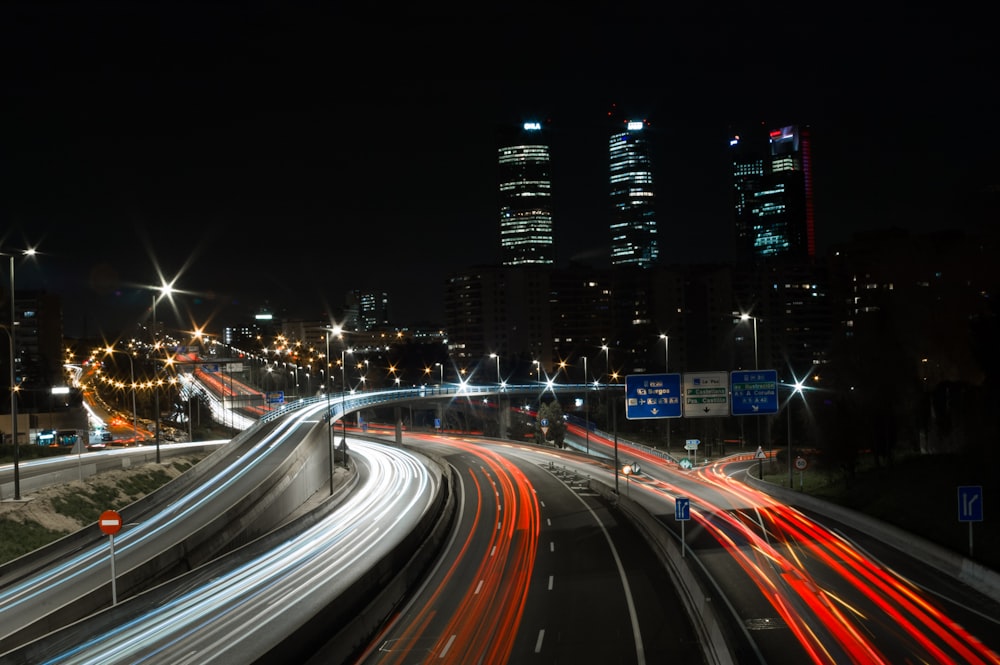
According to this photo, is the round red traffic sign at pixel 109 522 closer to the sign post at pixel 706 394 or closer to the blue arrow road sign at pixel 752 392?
the sign post at pixel 706 394

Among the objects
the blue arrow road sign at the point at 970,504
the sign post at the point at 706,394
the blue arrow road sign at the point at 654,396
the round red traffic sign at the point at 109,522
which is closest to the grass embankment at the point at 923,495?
the blue arrow road sign at the point at 970,504

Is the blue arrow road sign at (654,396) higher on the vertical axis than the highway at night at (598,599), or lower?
higher

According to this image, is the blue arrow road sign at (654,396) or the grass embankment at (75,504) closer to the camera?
the grass embankment at (75,504)

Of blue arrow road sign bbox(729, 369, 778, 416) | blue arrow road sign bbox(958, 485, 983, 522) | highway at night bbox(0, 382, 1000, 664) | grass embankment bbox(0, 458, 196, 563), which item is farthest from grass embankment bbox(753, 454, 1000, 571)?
grass embankment bbox(0, 458, 196, 563)

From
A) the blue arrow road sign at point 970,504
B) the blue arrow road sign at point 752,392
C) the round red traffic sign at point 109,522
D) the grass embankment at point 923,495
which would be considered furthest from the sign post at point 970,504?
the round red traffic sign at point 109,522

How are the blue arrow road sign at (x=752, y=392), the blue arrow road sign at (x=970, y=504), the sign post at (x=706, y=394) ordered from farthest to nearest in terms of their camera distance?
the blue arrow road sign at (x=752, y=392), the sign post at (x=706, y=394), the blue arrow road sign at (x=970, y=504)

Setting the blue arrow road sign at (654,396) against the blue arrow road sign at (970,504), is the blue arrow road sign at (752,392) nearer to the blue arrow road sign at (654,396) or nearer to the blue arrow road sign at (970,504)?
the blue arrow road sign at (654,396)

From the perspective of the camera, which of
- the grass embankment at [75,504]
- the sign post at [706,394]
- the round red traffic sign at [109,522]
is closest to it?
the round red traffic sign at [109,522]

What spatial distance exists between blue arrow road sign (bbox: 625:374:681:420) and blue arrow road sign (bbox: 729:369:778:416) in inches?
114

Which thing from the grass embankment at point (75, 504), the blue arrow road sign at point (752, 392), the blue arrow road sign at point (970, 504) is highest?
the blue arrow road sign at point (752, 392)

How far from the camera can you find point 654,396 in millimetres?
36625

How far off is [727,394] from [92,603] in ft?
84.7

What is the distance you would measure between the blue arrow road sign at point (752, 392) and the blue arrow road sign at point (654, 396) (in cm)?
289

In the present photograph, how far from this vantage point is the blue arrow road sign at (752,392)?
3741 cm
